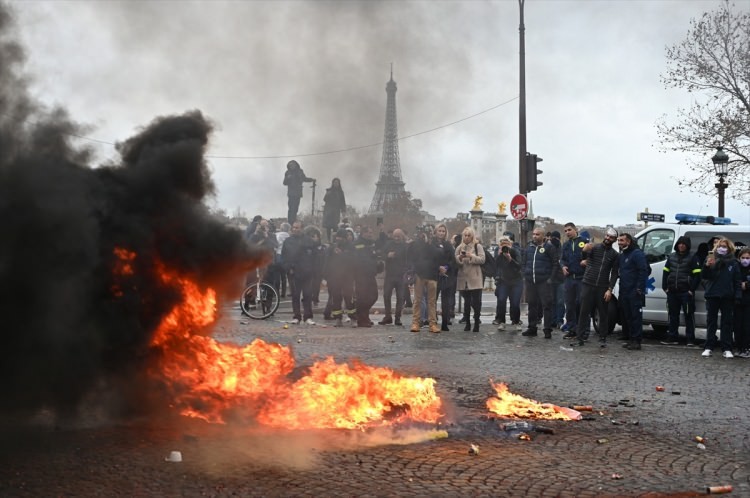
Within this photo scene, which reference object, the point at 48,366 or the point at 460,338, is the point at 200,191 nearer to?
the point at 48,366

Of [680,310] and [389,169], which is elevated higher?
[389,169]

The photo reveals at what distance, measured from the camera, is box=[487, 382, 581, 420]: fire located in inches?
244

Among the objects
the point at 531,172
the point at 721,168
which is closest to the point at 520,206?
the point at 531,172

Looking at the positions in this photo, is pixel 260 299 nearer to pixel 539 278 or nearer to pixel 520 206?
pixel 539 278

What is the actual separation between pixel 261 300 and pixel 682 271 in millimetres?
7705

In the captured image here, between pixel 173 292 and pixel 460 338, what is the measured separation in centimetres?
724

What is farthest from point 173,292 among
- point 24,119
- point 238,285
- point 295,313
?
point 295,313

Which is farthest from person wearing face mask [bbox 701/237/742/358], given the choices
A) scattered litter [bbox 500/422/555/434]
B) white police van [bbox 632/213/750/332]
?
scattered litter [bbox 500/422/555/434]

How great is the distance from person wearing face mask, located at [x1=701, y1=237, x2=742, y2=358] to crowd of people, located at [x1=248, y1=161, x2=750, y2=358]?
1 centimetres

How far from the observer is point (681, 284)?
37.1 ft

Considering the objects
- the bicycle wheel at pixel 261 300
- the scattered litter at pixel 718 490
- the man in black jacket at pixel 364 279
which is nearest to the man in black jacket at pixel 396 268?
the man in black jacket at pixel 364 279

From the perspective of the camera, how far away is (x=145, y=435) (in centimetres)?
523

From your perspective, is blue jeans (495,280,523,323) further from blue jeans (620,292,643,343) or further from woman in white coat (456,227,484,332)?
blue jeans (620,292,643,343)

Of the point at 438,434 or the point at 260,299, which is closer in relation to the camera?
the point at 438,434
